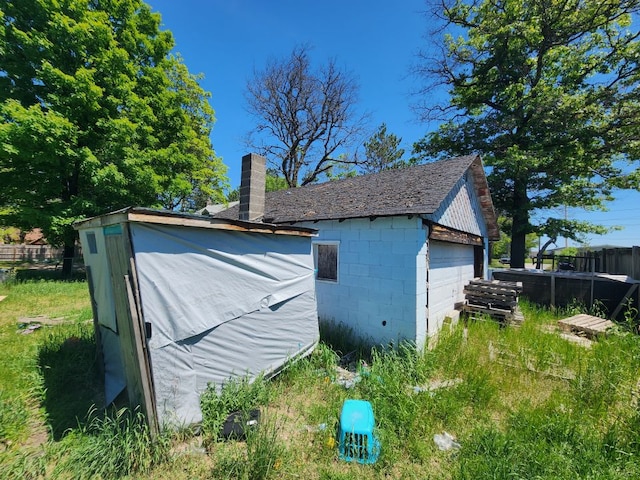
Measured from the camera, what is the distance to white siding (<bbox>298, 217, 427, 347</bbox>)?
20.0 ft

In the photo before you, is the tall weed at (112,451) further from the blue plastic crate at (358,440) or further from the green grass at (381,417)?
the blue plastic crate at (358,440)

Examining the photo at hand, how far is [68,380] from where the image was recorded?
4613 mm

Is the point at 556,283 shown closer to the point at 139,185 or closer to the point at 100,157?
the point at 139,185

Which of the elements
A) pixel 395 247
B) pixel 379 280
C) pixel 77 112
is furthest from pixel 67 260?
pixel 395 247

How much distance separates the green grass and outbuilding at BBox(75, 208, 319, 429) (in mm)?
377

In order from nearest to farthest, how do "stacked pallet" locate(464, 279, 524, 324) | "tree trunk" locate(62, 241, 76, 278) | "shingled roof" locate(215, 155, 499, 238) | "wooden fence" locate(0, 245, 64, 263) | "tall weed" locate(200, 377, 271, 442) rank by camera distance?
"tall weed" locate(200, 377, 271, 442) < "shingled roof" locate(215, 155, 499, 238) < "stacked pallet" locate(464, 279, 524, 324) < "tree trunk" locate(62, 241, 76, 278) < "wooden fence" locate(0, 245, 64, 263)

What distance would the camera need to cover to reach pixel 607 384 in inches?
167

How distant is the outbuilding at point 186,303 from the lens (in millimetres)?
3258

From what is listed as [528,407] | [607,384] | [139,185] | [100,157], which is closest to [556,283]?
[607,384]

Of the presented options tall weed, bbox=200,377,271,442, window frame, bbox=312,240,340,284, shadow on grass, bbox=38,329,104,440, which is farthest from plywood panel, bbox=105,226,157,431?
window frame, bbox=312,240,340,284

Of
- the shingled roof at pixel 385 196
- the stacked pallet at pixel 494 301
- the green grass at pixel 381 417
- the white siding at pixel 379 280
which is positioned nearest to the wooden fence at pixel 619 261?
the shingled roof at pixel 385 196

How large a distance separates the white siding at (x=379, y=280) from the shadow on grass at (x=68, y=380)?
511 cm

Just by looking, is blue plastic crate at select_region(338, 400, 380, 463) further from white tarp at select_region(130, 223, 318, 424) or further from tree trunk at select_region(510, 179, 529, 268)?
tree trunk at select_region(510, 179, 529, 268)

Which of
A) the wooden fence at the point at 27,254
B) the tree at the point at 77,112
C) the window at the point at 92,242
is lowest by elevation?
the wooden fence at the point at 27,254
